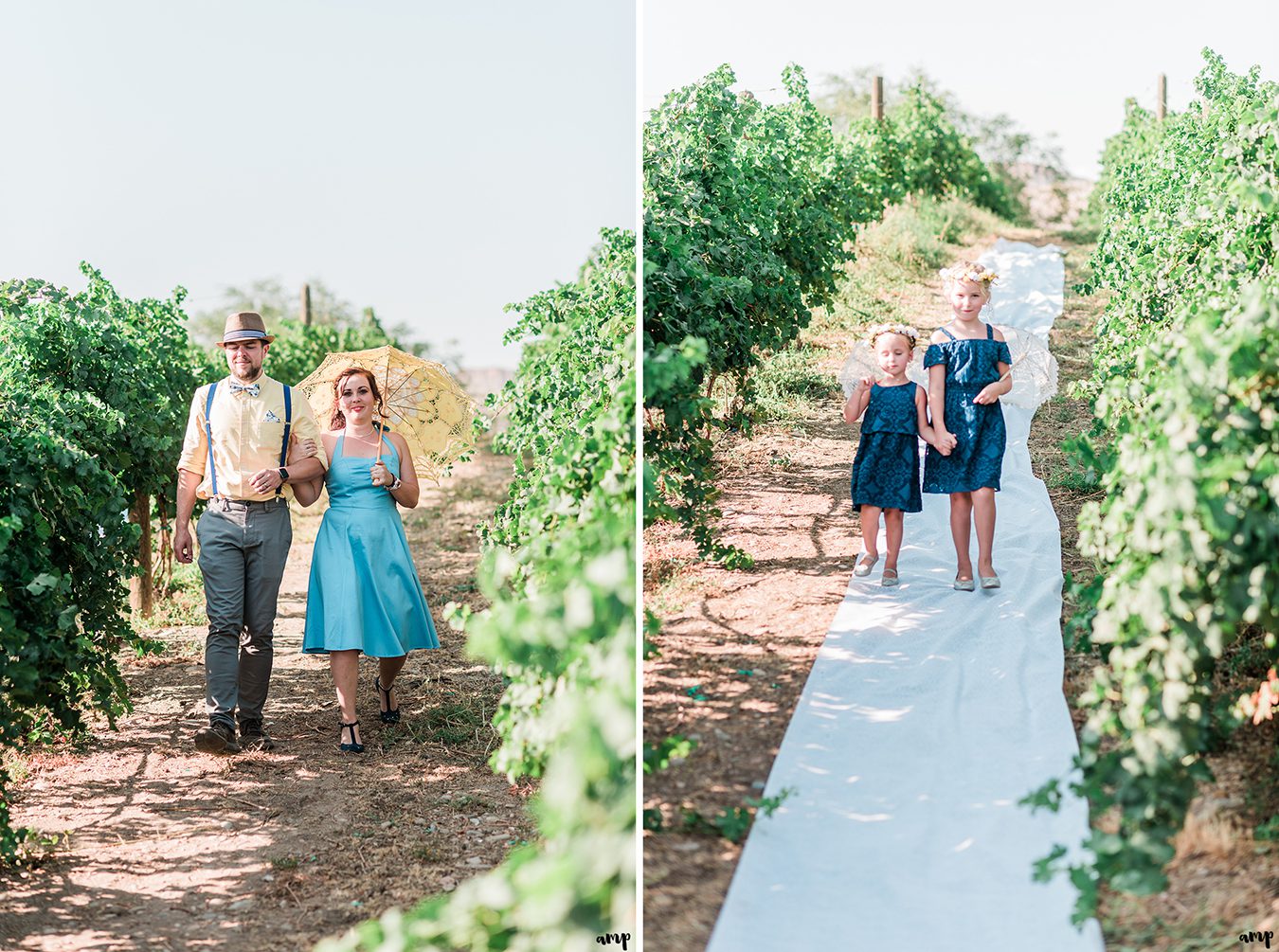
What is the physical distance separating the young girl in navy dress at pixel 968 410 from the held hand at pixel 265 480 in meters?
2.48

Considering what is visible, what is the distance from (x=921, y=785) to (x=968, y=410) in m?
1.83

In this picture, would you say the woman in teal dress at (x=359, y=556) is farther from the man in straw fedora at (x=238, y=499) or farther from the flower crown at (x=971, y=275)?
the flower crown at (x=971, y=275)

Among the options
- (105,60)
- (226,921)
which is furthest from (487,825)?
(105,60)

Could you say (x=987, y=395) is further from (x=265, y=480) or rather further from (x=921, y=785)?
Answer: (x=265, y=480)

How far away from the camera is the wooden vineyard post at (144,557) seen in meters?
6.61

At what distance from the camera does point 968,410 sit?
15.3 feet

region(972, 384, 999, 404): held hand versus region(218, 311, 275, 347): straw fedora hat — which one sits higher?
region(218, 311, 275, 347): straw fedora hat

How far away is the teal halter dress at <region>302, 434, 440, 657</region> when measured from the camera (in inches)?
190

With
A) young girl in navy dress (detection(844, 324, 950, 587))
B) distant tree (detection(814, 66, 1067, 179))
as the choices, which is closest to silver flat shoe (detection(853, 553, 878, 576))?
young girl in navy dress (detection(844, 324, 950, 587))

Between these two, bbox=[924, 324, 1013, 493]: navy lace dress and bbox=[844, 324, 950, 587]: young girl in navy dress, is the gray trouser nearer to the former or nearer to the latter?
bbox=[844, 324, 950, 587]: young girl in navy dress

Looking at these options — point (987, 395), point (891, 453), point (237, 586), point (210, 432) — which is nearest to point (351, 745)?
point (237, 586)

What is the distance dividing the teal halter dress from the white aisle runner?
1.76m

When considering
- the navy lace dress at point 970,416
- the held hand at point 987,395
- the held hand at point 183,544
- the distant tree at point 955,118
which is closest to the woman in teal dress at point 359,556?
the held hand at point 183,544

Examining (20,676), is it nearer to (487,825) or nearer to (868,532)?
(487,825)
